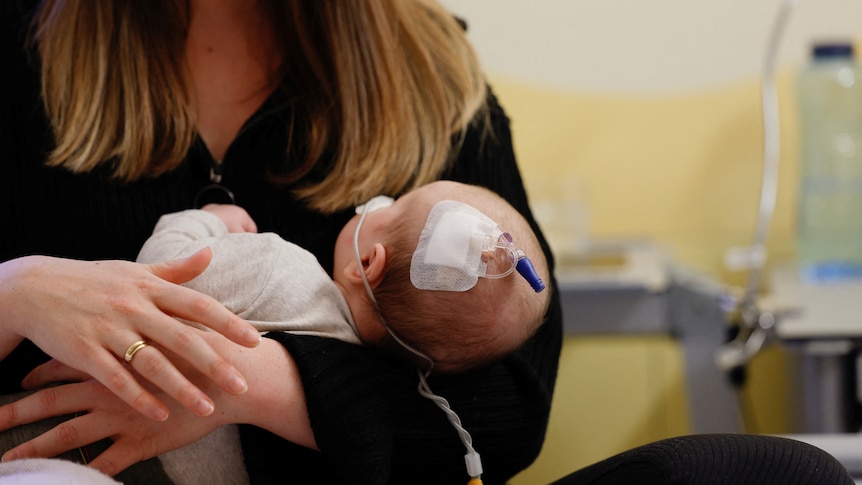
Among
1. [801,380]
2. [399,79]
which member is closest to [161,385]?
[399,79]

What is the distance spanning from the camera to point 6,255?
1.23 m

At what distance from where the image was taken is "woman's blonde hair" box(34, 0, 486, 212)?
1272 millimetres

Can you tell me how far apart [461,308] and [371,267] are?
0.11 meters

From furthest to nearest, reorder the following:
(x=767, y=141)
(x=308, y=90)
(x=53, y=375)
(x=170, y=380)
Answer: (x=767, y=141) → (x=308, y=90) → (x=53, y=375) → (x=170, y=380)

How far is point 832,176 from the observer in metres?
2.36

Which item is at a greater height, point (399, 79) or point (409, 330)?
point (399, 79)

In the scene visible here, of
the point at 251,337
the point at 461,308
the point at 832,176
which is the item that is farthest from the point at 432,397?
the point at 832,176

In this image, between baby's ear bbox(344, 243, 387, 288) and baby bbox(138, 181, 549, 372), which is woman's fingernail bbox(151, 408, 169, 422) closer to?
baby bbox(138, 181, 549, 372)

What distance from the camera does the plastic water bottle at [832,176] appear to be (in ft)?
7.67

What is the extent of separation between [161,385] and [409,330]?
0.29 metres

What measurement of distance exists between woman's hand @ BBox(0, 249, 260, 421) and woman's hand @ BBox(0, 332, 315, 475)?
34 millimetres

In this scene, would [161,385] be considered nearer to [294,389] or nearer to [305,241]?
[294,389]

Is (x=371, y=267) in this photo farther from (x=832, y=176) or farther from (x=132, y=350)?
(x=832, y=176)

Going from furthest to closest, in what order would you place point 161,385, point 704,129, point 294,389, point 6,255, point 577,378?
point 704,129 → point 577,378 → point 6,255 → point 294,389 → point 161,385
